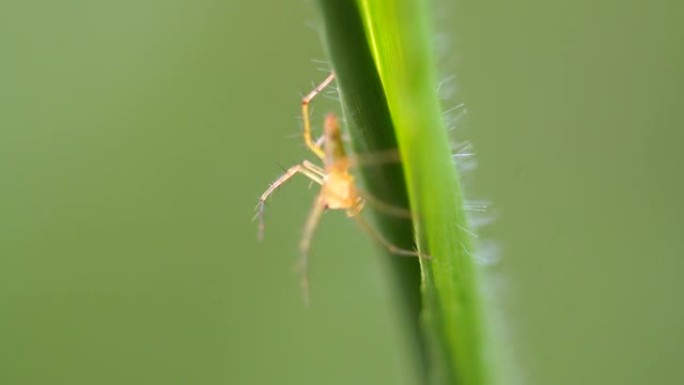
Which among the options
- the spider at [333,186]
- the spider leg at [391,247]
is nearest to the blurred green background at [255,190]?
the spider at [333,186]

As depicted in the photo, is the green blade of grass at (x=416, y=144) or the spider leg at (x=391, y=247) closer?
the green blade of grass at (x=416, y=144)

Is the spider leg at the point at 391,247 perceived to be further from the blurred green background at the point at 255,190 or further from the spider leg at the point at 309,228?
the blurred green background at the point at 255,190

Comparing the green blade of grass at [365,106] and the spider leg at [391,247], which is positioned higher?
the green blade of grass at [365,106]

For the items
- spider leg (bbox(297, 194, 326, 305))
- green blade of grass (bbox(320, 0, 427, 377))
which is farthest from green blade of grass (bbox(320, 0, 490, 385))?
spider leg (bbox(297, 194, 326, 305))

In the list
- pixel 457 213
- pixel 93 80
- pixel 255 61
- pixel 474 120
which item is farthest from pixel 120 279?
pixel 457 213

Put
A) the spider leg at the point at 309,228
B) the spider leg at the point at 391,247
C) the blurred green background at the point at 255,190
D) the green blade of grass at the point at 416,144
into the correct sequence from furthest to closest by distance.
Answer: the blurred green background at the point at 255,190
the spider leg at the point at 309,228
the spider leg at the point at 391,247
the green blade of grass at the point at 416,144

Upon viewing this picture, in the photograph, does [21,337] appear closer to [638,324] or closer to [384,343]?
[384,343]

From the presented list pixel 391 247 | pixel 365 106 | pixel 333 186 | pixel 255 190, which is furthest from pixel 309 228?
pixel 255 190
